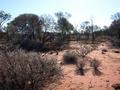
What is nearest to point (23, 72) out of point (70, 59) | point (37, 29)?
point (70, 59)

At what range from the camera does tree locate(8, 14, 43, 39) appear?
48781 millimetres

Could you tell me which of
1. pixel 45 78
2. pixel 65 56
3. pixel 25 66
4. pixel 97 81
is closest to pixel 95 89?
pixel 97 81

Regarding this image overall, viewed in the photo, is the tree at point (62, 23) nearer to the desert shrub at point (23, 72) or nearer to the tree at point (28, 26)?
the tree at point (28, 26)

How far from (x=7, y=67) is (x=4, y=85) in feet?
2.22

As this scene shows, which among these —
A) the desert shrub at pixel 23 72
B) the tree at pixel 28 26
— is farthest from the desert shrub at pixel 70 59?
the tree at pixel 28 26

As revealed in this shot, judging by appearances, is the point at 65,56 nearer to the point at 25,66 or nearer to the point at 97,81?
the point at 97,81

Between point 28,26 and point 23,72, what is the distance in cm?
4083

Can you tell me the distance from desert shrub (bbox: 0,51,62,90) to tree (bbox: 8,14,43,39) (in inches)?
1497

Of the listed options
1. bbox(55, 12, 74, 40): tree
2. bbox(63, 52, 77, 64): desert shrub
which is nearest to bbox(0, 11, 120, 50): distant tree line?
bbox(55, 12, 74, 40): tree

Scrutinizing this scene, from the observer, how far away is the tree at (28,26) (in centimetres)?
4878

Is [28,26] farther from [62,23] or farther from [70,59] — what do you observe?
[70,59]

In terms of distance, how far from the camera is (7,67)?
909 centimetres

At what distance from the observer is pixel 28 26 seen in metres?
49.2

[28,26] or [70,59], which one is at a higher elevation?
[28,26]
